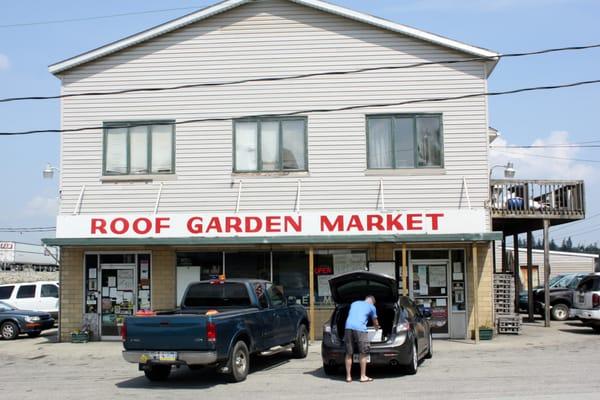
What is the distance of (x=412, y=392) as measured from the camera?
479 inches

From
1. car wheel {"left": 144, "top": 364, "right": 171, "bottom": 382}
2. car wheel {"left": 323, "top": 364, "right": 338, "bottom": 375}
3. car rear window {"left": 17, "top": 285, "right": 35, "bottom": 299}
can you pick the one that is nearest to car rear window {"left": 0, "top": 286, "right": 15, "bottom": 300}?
car rear window {"left": 17, "top": 285, "right": 35, "bottom": 299}

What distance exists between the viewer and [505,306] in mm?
22766

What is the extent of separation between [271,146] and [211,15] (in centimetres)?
423

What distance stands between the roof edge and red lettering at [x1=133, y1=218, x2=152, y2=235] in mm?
5310

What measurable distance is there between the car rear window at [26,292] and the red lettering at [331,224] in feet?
46.5

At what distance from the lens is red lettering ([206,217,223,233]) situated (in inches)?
826

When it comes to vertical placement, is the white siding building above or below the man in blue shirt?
above

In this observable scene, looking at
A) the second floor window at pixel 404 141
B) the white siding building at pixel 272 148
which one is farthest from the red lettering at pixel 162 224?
the second floor window at pixel 404 141

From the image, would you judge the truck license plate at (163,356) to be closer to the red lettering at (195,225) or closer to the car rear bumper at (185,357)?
the car rear bumper at (185,357)

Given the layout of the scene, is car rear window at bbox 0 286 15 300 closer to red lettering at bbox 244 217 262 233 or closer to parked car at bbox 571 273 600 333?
red lettering at bbox 244 217 262 233

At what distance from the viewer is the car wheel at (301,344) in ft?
56.2

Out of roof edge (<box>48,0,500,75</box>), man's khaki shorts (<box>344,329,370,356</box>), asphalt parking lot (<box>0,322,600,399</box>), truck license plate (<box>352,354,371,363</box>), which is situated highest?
roof edge (<box>48,0,500,75</box>)

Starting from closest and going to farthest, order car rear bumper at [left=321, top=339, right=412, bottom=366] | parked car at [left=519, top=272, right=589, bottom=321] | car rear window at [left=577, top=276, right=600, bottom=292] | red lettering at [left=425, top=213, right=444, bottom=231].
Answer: car rear bumper at [left=321, top=339, right=412, bottom=366], red lettering at [left=425, top=213, right=444, bottom=231], car rear window at [left=577, top=276, right=600, bottom=292], parked car at [left=519, top=272, right=589, bottom=321]

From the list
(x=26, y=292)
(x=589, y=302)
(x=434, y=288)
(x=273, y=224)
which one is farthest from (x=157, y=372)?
(x=26, y=292)
